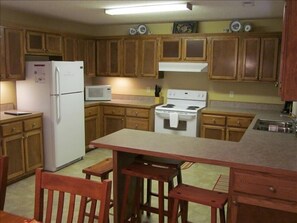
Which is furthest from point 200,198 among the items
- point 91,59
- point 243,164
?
point 91,59

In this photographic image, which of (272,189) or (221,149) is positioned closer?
(272,189)

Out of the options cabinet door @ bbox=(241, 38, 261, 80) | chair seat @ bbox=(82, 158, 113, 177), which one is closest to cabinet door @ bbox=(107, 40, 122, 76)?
cabinet door @ bbox=(241, 38, 261, 80)

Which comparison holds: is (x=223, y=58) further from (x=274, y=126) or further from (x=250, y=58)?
(x=274, y=126)

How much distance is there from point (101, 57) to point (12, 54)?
6.58 ft

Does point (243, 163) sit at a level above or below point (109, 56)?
below

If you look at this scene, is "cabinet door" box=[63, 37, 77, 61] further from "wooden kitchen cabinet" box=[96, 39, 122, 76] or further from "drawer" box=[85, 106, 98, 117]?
"drawer" box=[85, 106, 98, 117]

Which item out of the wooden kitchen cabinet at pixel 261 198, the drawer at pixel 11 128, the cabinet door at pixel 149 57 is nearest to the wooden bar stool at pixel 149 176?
the wooden kitchen cabinet at pixel 261 198

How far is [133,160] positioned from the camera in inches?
113

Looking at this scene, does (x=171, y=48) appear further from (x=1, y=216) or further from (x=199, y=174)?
(x=1, y=216)

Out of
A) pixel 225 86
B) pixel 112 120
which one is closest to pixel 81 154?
pixel 112 120

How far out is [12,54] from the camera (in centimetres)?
423

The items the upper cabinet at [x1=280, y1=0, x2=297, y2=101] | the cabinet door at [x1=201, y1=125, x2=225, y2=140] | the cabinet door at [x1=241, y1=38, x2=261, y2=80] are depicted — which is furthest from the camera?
the cabinet door at [x1=201, y1=125, x2=225, y2=140]

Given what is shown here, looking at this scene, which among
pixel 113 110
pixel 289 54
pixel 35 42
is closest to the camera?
pixel 289 54

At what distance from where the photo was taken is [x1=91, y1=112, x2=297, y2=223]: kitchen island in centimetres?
215
